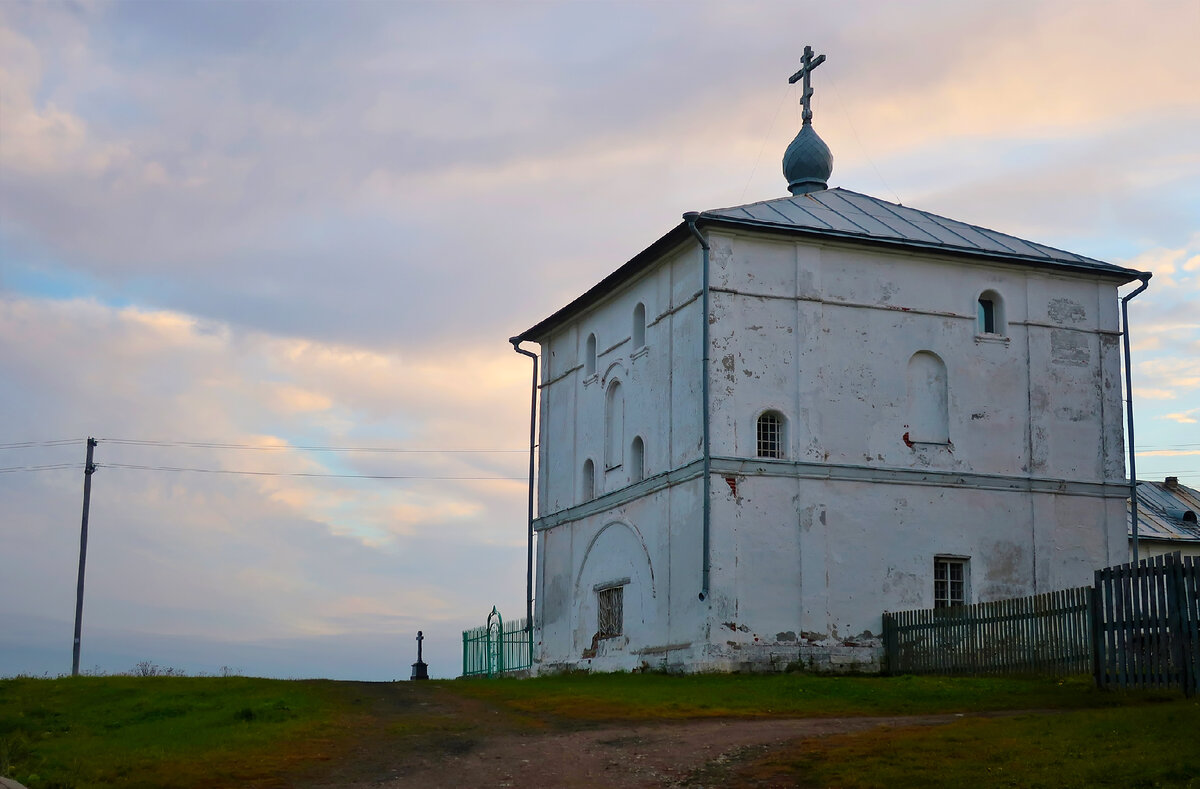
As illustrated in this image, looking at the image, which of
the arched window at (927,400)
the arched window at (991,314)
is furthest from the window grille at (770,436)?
the arched window at (991,314)

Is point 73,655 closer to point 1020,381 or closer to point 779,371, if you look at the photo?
point 779,371

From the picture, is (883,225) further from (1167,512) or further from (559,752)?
(1167,512)

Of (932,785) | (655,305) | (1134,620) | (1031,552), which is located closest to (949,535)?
(1031,552)

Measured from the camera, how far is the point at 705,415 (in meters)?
26.3

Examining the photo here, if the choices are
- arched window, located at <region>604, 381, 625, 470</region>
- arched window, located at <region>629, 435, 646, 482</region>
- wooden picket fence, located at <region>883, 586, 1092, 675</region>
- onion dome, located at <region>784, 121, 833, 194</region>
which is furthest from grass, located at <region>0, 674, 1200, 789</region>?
onion dome, located at <region>784, 121, 833, 194</region>

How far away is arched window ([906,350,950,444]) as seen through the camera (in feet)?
92.3

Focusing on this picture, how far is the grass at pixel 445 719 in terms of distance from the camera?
46.0 feet

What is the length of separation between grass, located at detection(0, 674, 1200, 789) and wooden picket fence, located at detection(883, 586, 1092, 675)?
60 centimetres

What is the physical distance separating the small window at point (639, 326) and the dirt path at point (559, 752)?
1300cm

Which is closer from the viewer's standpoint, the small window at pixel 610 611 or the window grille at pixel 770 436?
the window grille at pixel 770 436

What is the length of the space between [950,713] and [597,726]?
15.3 feet

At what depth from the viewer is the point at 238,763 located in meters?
15.0

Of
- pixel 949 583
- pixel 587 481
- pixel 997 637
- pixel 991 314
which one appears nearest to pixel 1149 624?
pixel 997 637

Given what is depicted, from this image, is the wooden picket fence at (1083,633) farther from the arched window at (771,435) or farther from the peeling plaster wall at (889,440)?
the arched window at (771,435)
